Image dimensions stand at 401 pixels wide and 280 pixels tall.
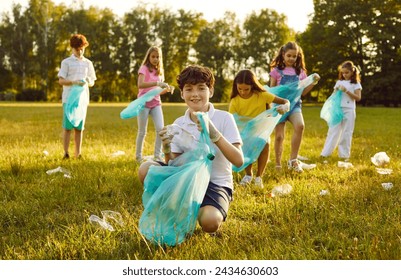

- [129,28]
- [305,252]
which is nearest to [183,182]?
[305,252]

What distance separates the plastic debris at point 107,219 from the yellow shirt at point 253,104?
2.05 m

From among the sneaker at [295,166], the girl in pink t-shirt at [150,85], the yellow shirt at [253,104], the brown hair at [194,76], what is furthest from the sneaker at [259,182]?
the girl in pink t-shirt at [150,85]

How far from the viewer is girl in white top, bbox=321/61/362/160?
745 centimetres

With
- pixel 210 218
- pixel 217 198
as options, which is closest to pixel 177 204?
pixel 210 218

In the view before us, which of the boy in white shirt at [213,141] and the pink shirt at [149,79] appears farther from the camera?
the pink shirt at [149,79]

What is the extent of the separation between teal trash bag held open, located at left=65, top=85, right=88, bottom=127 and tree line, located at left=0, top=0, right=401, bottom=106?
28.6 ft

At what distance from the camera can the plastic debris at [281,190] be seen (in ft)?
14.5

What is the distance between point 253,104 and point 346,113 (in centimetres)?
324

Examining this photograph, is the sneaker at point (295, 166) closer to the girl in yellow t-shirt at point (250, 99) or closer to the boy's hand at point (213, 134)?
the girl in yellow t-shirt at point (250, 99)

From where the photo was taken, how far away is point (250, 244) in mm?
2998

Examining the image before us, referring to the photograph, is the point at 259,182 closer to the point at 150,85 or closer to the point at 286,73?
the point at 286,73

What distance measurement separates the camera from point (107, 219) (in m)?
3.48

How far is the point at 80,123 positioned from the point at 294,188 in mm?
3602
